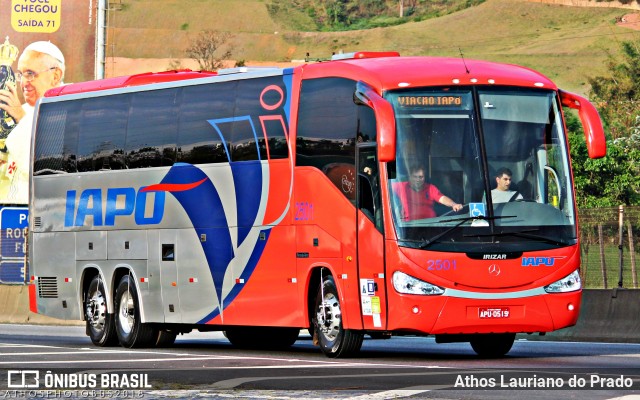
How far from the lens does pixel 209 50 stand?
180250mm

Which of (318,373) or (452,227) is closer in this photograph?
(318,373)

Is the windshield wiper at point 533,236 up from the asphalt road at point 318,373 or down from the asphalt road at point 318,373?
up

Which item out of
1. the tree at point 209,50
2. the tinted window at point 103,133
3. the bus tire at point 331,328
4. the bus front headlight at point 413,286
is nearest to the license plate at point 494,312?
the bus front headlight at point 413,286

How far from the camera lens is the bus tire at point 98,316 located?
84.5 feet

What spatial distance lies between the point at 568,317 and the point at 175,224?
705 cm

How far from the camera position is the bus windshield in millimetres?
19031

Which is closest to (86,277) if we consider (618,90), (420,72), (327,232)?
(327,232)

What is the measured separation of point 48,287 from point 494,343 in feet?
32.0

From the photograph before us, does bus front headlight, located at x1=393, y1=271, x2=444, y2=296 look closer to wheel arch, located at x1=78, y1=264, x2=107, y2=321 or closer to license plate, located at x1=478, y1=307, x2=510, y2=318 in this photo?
license plate, located at x1=478, y1=307, x2=510, y2=318

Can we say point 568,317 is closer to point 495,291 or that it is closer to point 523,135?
point 495,291

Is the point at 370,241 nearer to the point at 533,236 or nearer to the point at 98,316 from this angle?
the point at 533,236

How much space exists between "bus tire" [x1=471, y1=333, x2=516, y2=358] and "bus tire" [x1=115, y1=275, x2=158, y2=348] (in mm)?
6308

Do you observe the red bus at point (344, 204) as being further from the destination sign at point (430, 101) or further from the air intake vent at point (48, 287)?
the air intake vent at point (48, 287)

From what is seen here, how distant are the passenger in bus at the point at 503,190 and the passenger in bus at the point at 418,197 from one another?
496 millimetres
